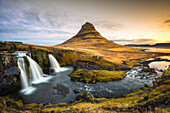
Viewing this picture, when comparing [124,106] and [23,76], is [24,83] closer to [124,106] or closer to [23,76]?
[23,76]

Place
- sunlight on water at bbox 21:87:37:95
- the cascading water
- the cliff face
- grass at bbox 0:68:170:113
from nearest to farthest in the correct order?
grass at bbox 0:68:170:113 → the cliff face → sunlight on water at bbox 21:87:37:95 → the cascading water

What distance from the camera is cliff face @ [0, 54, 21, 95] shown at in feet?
92.5

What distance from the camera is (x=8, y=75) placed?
97.2 ft

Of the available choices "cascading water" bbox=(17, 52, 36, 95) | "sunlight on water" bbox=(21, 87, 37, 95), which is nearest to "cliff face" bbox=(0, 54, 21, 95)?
"cascading water" bbox=(17, 52, 36, 95)

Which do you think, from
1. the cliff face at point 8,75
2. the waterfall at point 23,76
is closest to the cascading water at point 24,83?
the waterfall at point 23,76

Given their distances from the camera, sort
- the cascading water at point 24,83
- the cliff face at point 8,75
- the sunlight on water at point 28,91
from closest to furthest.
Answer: the cliff face at point 8,75, the sunlight on water at point 28,91, the cascading water at point 24,83

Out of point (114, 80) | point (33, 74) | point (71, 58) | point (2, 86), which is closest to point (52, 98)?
point (2, 86)

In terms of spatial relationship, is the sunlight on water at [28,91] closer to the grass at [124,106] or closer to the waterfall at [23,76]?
the waterfall at [23,76]

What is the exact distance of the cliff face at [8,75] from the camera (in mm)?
28194

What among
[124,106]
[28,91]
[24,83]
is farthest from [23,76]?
[124,106]

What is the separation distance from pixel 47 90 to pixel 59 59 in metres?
42.2

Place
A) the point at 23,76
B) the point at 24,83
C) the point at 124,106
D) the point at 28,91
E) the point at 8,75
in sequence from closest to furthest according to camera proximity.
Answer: the point at 124,106 < the point at 8,75 < the point at 28,91 < the point at 24,83 < the point at 23,76

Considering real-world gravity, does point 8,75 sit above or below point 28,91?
above

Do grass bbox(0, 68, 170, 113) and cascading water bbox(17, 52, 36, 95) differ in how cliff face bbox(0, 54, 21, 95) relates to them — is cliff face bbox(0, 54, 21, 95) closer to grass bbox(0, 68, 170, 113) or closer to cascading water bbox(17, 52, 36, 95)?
cascading water bbox(17, 52, 36, 95)
